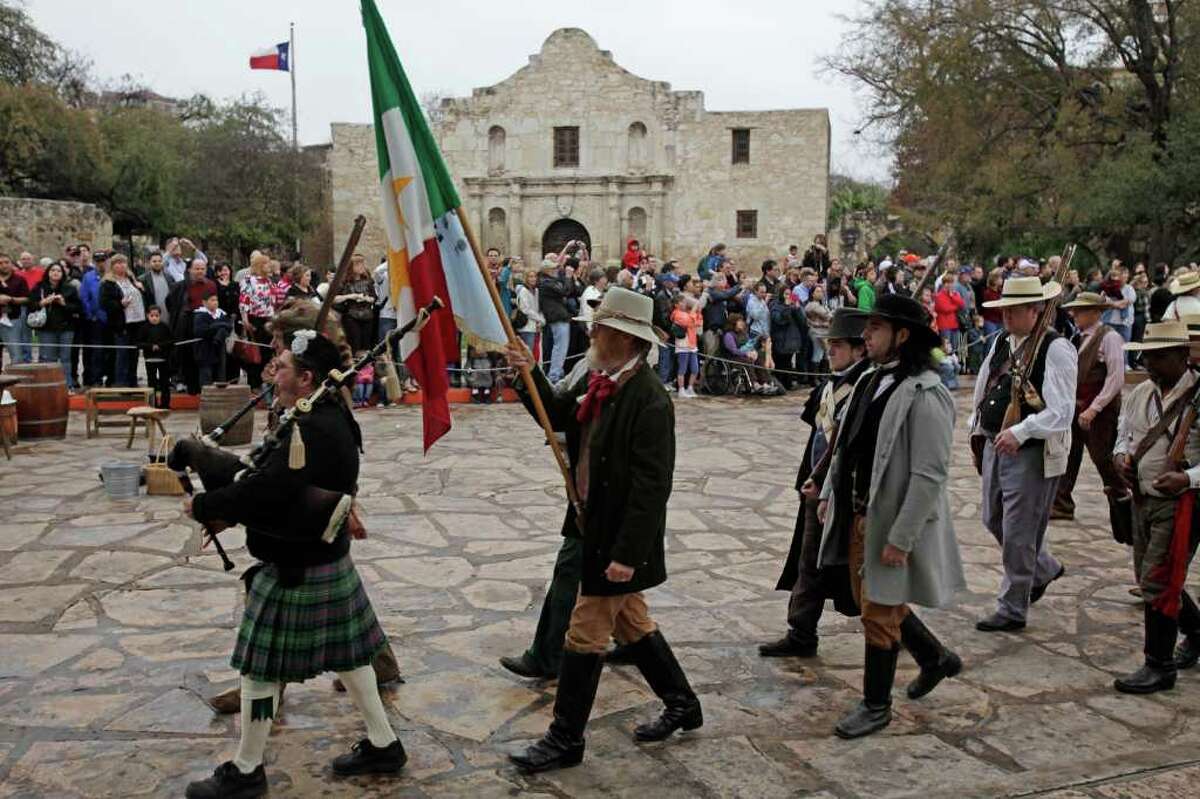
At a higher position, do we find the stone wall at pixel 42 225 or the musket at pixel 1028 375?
the stone wall at pixel 42 225

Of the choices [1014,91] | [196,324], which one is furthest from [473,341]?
[1014,91]

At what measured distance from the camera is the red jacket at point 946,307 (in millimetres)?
18391

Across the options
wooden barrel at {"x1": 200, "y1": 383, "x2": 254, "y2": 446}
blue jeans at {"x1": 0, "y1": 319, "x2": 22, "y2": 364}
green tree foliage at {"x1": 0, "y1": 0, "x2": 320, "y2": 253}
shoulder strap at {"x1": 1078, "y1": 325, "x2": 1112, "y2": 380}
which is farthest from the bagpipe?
green tree foliage at {"x1": 0, "y1": 0, "x2": 320, "y2": 253}

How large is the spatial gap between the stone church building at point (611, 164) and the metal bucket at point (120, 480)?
1230 inches

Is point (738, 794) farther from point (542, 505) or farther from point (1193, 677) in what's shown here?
point (542, 505)

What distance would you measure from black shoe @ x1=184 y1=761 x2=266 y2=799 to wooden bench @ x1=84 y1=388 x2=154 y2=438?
30.4 ft

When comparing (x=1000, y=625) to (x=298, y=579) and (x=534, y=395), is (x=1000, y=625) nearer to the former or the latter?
(x=534, y=395)

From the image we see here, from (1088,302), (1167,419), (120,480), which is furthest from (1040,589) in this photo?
(120,480)

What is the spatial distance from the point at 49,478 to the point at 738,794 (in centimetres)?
823

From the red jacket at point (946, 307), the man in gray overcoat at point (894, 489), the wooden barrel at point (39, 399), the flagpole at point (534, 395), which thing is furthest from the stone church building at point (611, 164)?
the flagpole at point (534, 395)

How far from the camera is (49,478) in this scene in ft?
33.5

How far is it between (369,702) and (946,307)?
623 inches

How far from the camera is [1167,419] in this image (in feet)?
18.5

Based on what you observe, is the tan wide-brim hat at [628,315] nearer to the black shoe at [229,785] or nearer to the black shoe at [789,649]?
the black shoe at [789,649]
